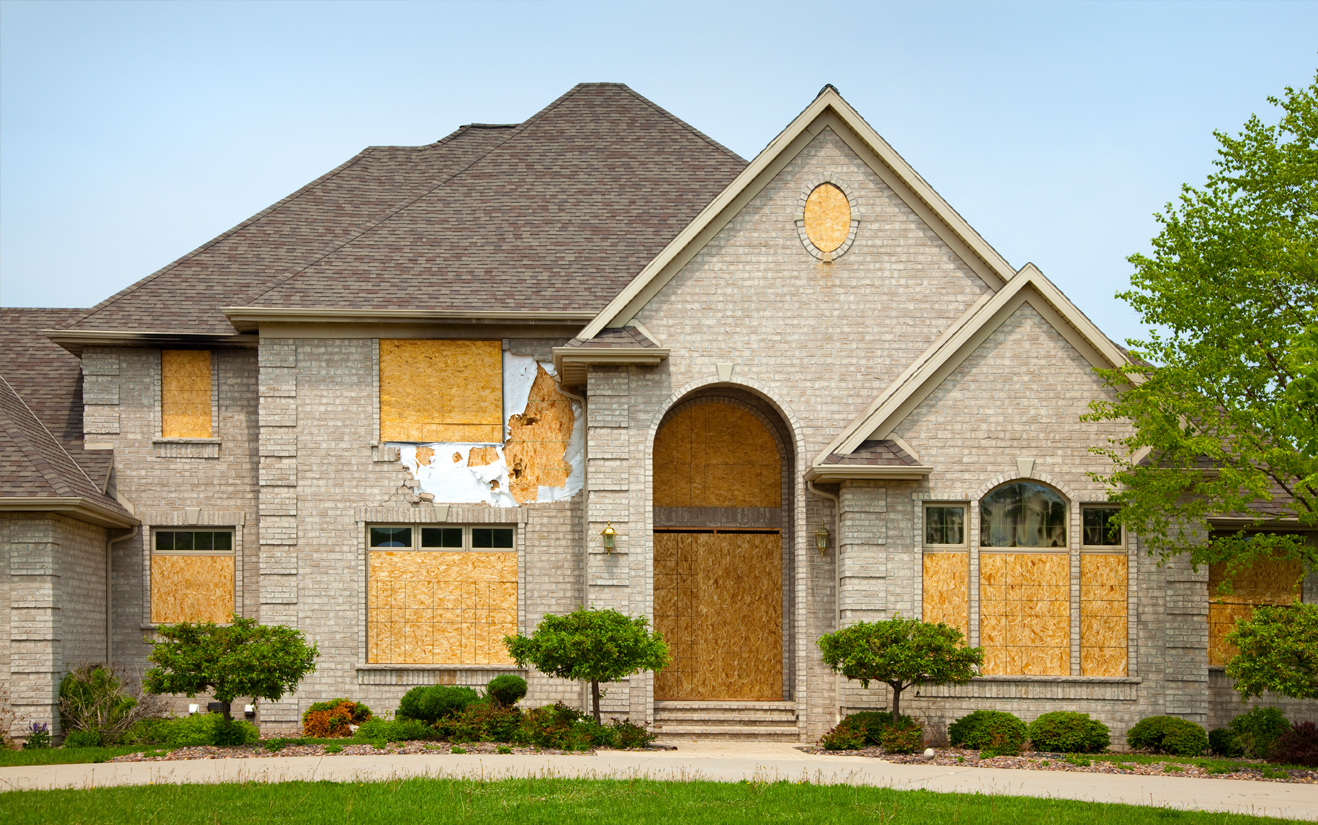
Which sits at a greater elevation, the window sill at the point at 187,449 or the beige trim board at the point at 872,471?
the window sill at the point at 187,449

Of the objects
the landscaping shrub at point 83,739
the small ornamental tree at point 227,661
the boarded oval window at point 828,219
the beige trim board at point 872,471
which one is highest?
the boarded oval window at point 828,219

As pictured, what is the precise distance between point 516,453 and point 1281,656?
11.7 m

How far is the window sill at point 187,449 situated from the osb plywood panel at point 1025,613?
12813 mm

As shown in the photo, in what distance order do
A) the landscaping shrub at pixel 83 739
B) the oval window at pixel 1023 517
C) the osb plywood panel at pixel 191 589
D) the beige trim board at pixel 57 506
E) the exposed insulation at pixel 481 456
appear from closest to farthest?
the landscaping shrub at pixel 83 739
the beige trim board at pixel 57 506
the oval window at pixel 1023 517
the exposed insulation at pixel 481 456
the osb plywood panel at pixel 191 589

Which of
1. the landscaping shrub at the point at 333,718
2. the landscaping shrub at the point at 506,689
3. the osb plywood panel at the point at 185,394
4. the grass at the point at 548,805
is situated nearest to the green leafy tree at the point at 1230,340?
the grass at the point at 548,805

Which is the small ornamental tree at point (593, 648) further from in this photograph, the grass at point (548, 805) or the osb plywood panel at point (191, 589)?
the osb plywood panel at point (191, 589)

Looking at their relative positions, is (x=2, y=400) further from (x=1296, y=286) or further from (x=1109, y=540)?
(x=1296, y=286)

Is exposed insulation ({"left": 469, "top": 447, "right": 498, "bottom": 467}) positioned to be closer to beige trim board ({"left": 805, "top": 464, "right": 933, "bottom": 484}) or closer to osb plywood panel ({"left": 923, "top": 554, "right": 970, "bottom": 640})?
beige trim board ({"left": 805, "top": 464, "right": 933, "bottom": 484})

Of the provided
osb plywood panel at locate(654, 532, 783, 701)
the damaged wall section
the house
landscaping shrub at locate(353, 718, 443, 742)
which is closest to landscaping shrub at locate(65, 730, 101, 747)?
the house

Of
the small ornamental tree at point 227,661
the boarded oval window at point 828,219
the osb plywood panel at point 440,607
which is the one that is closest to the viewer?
the small ornamental tree at point 227,661

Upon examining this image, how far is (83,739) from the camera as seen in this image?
18000 millimetres

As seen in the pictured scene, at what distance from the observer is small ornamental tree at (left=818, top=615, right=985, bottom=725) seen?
1714 cm

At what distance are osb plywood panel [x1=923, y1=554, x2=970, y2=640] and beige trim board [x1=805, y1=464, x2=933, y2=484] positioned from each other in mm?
1356

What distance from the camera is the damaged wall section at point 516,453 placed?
67.9 ft
